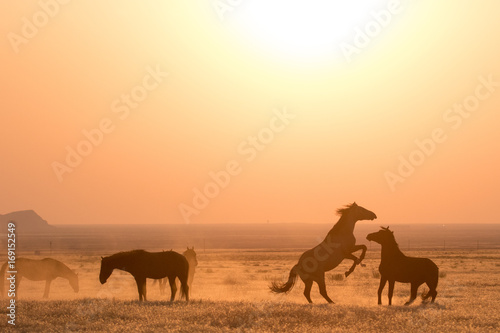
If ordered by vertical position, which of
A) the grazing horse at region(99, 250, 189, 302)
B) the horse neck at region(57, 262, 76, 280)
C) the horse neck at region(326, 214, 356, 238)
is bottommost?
the horse neck at region(57, 262, 76, 280)

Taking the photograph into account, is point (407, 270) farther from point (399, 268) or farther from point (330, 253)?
point (330, 253)

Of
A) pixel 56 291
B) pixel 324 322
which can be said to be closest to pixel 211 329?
pixel 324 322

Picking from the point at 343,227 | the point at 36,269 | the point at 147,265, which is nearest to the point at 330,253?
the point at 343,227

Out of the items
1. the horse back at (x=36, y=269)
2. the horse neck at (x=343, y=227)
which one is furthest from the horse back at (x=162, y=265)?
the horse back at (x=36, y=269)

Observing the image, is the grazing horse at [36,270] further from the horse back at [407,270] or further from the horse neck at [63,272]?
the horse back at [407,270]

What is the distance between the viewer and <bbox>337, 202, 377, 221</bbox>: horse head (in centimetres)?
2062

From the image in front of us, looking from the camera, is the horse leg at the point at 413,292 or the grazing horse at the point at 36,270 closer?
the horse leg at the point at 413,292

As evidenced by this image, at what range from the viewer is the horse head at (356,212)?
2062cm

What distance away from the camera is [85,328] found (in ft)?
52.2

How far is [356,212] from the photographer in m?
20.7

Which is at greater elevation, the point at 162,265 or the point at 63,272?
the point at 162,265

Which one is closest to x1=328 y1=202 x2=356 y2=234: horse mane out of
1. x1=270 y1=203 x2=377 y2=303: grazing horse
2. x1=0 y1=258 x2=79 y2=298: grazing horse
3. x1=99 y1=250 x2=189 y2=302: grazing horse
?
x1=270 y1=203 x2=377 y2=303: grazing horse

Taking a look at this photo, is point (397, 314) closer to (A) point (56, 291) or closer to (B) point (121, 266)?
(B) point (121, 266)

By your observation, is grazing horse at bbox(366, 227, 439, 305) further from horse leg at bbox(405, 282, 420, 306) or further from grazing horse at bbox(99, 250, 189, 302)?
grazing horse at bbox(99, 250, 189, 302)
